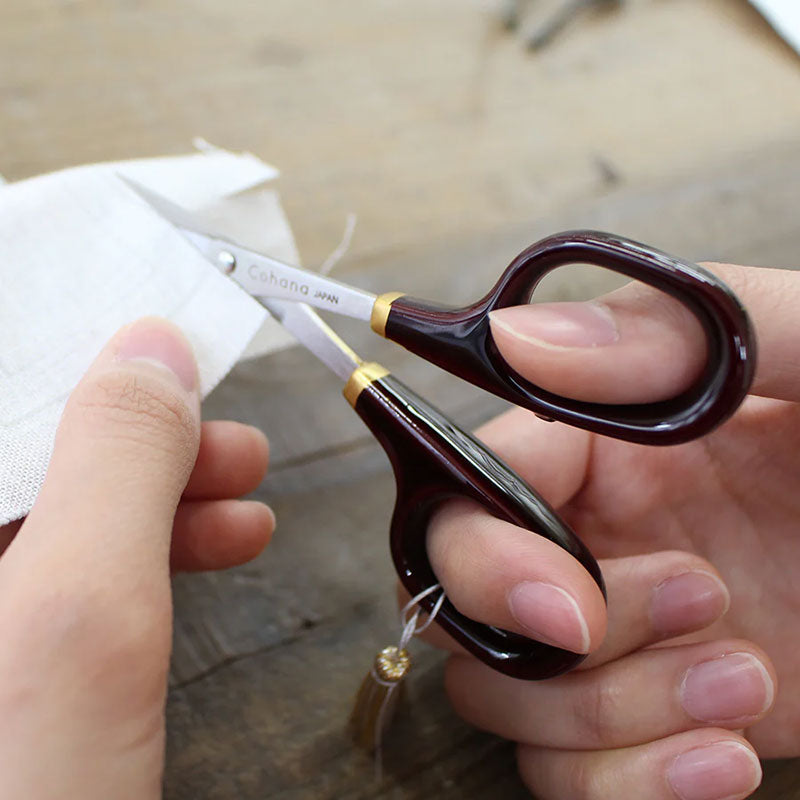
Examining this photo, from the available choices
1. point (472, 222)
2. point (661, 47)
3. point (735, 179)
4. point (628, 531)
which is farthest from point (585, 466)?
point (661, 47)

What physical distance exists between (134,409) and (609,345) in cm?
20

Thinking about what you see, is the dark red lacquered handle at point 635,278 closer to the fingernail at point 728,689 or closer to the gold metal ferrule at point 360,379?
the gold metal ferrule at point 360,379

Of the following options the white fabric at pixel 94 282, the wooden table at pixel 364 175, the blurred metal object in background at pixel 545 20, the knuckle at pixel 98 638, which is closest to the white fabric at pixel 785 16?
the wooden table at pixel 364 175

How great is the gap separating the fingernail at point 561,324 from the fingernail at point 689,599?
0.54 ft

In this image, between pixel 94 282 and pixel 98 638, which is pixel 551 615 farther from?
pixel 94 282

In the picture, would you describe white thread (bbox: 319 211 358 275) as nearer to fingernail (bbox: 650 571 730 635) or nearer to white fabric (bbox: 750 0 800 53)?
fingernail (bbox: 650 571 730 635)

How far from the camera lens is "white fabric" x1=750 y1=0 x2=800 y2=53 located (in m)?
0.86

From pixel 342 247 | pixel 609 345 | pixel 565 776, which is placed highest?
pixel 609 345

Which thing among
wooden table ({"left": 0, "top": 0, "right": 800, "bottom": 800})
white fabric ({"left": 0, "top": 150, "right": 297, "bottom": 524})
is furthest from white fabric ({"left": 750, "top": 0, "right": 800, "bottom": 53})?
white fabric ({"left": 0, "top": 150, "right": 297, "bottom": 524})

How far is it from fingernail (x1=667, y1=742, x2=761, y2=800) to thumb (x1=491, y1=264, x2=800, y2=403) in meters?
0.19

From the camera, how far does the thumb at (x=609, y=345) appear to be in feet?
1.01

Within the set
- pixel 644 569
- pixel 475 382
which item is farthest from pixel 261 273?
pixel 644 569

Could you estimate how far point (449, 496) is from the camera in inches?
15.8

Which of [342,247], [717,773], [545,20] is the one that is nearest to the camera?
[717,773]
